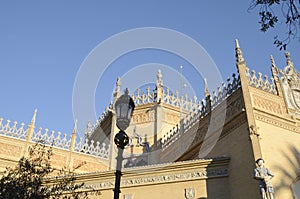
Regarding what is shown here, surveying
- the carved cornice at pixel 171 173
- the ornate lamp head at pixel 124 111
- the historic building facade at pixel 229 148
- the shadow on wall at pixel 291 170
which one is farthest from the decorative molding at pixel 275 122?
the ornate lamp head at pixel 124 111

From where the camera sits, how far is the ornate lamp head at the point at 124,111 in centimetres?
573

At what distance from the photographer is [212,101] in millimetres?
11914

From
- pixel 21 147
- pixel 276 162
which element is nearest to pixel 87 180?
pixel 276 162

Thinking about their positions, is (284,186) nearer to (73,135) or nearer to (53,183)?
(53,183)

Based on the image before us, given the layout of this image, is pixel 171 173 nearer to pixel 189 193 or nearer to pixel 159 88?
pixel 189 193

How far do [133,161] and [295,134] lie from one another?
9351 mm

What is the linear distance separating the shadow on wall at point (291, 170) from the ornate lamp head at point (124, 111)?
548 centimetres

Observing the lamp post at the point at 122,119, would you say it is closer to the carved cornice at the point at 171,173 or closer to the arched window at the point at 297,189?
the carved cornice at the point at 171,173

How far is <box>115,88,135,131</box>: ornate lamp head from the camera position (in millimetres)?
5734

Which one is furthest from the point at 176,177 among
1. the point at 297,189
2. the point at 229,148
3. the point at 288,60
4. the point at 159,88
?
the point at 159,88

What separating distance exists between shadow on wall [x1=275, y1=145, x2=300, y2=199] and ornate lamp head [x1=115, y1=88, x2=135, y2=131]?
216 inches

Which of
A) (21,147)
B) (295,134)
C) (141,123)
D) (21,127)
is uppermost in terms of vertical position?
(141,123)

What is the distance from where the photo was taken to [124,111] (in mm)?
5848

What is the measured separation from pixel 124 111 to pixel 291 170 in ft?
21.3
